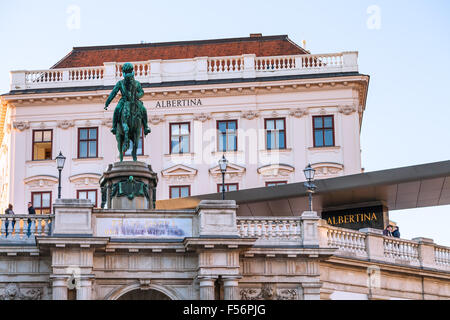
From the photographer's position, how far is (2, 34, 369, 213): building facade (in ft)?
205

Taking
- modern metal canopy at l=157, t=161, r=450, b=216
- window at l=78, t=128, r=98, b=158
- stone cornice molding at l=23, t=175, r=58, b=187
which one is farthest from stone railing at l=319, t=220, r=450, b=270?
stone cornice molding at l=23, t=175, r=58, b=187

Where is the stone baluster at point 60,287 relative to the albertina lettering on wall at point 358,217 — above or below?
below

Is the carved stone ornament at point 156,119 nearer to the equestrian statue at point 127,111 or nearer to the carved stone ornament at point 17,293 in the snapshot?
the equestrian statue at point 127,111

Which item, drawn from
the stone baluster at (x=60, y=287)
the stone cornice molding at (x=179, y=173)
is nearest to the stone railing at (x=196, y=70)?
the stone cornice molding at (x=179, y=173)

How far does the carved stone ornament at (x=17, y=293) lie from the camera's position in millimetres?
32312

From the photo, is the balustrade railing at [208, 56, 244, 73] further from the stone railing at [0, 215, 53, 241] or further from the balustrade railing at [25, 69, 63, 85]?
the stone railing at [0, 215, 53, 241]

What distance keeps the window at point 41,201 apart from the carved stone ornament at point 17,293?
99.8 feet

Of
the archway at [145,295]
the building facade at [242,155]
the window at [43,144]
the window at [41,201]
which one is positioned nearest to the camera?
the building facade at [242,155]

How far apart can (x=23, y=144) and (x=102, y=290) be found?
33713mm

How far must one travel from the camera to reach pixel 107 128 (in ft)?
211

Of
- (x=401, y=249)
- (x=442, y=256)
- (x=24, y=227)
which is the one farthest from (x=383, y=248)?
(x=24, y=227)

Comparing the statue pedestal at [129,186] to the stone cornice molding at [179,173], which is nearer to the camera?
the statue pedestal at [129,186]

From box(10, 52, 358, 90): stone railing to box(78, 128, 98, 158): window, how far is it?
2982mm
